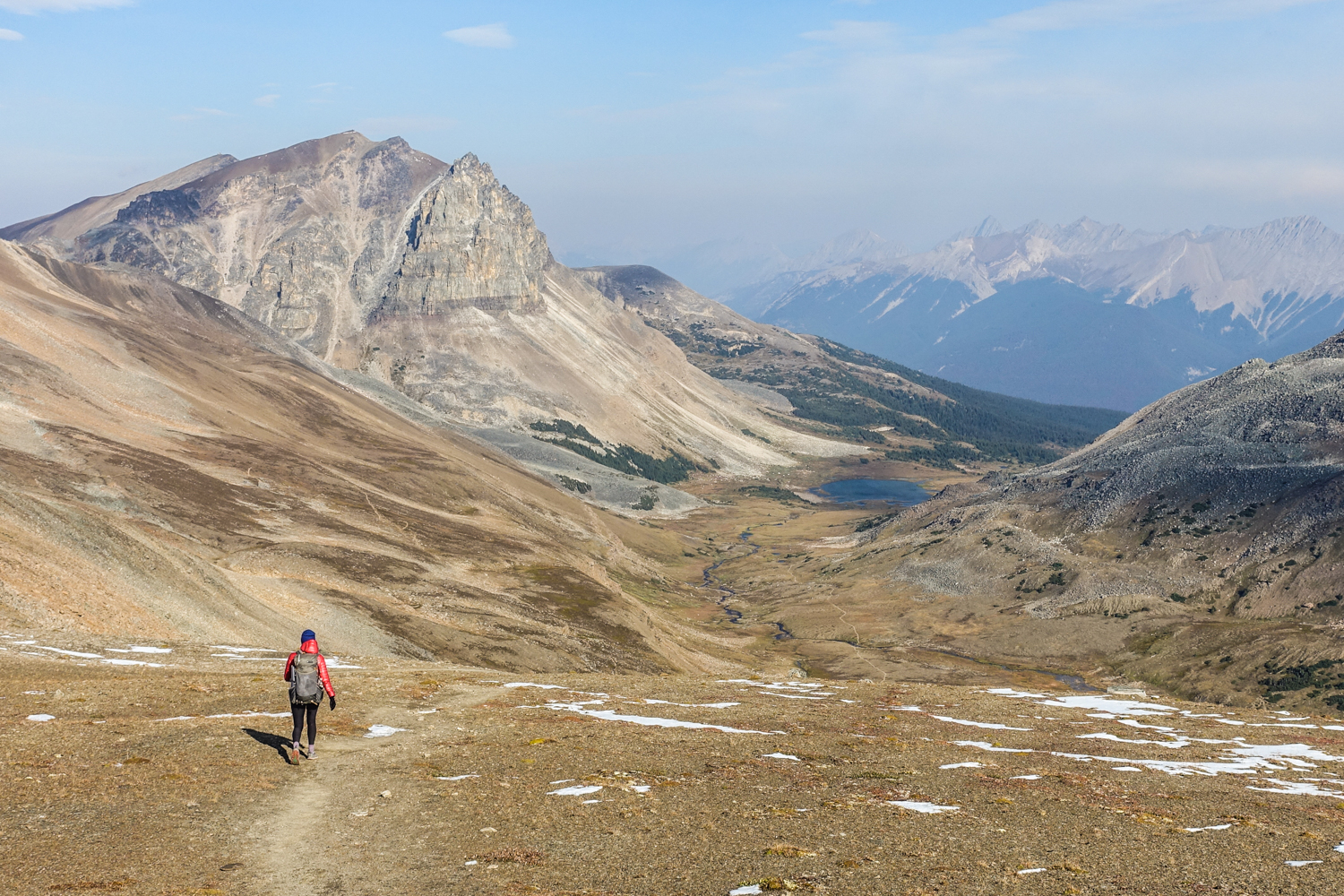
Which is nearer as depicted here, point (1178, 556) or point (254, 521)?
point (254, 521)

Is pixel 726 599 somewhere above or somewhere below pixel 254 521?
below

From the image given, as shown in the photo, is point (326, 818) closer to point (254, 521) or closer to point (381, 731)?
point (381, 731)

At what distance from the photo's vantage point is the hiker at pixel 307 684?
2916 centimetres

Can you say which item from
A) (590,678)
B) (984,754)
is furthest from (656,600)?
(984,754)

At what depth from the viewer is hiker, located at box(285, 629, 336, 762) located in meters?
29.2

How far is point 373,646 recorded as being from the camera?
68.3 meters

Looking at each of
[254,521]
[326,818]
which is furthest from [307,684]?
[254,521]

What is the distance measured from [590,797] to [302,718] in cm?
956

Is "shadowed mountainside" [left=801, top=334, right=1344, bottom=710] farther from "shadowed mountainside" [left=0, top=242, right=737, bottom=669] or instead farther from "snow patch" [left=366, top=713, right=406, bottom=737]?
"snow patch" [left=366, top=713, right=406, bottom=737]

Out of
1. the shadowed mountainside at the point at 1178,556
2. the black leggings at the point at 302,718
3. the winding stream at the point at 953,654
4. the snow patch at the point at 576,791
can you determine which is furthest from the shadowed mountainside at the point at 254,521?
the shadowed mountainside at the point at 1178,556

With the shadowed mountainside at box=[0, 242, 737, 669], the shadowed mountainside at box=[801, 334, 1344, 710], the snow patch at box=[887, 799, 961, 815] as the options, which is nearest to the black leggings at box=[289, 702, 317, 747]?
the snow patch at box=[887, 799, 961, 815]

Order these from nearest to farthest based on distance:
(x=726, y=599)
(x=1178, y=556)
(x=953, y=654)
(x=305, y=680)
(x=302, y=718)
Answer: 1. (x=305, y=680)
2. (x=302, y=718)
3. (x=953, y=654)
4. (x=1178, y=556)
5. (x=726, y=599)

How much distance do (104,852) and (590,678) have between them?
3389 centimetres

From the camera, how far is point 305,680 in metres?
29.1
